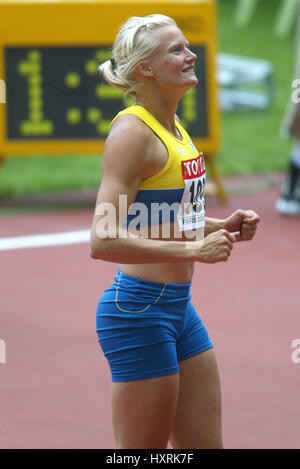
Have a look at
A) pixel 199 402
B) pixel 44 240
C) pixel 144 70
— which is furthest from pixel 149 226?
pixel 44 240

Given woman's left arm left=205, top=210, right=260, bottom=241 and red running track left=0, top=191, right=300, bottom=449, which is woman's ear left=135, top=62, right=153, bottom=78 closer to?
woman's left arm left=205, top=210, right=260, bottom=241

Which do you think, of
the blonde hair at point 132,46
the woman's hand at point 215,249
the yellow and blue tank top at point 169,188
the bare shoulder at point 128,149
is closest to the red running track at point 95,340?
the yellow and blue tank top at point 169,188

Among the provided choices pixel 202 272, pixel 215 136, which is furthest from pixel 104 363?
pixel 215 136

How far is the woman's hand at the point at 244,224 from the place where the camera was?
3.25 m

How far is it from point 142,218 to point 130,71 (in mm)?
511

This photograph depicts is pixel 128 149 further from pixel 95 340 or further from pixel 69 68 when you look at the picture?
pixel 69 68

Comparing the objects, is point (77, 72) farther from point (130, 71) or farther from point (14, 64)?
point (130, 71)

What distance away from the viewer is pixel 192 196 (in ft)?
10.5

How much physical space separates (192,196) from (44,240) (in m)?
5.44

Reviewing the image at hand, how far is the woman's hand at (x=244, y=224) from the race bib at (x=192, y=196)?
12 centimetres

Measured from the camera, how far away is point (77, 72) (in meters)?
9.47

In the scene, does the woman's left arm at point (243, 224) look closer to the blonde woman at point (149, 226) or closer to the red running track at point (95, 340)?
the blonde woman at point (149, 226)
